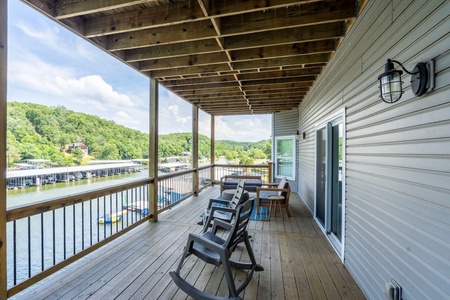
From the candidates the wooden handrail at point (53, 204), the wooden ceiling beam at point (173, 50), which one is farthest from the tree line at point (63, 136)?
the wooden ceiling beam at point (173, 50)

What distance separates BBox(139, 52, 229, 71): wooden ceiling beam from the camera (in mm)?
3633

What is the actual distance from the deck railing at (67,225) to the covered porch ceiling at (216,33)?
87.0 inches

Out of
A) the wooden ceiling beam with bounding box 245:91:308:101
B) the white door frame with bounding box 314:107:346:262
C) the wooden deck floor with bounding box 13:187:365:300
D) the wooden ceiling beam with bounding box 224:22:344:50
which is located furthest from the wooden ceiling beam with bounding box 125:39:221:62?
the wooden deck floor with bounding box 13:187:365:300

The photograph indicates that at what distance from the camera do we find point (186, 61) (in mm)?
3807

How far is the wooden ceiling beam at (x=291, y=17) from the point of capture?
7.88ft

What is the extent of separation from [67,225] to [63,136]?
1.89 metres

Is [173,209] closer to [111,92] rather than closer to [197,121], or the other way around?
[197,121]

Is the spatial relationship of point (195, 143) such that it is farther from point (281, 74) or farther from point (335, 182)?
point (335, 182)

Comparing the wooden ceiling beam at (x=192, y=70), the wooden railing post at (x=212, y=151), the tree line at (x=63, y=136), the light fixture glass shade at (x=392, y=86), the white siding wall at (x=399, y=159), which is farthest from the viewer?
the wooden railing post at (x=212, y=151)

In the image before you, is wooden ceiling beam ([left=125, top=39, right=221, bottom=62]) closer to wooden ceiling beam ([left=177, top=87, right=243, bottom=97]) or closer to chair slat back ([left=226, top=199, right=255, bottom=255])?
wooden ceiling beam ([left=177, top=87, right=243, bottom=97])

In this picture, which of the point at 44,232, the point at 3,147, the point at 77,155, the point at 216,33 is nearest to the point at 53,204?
the point at 3,147

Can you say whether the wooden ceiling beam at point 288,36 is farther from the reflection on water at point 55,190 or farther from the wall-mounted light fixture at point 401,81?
the reflection on water at point 55,190

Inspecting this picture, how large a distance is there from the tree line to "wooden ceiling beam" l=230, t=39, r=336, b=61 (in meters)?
2.74

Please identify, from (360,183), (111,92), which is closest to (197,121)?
(111,92)
